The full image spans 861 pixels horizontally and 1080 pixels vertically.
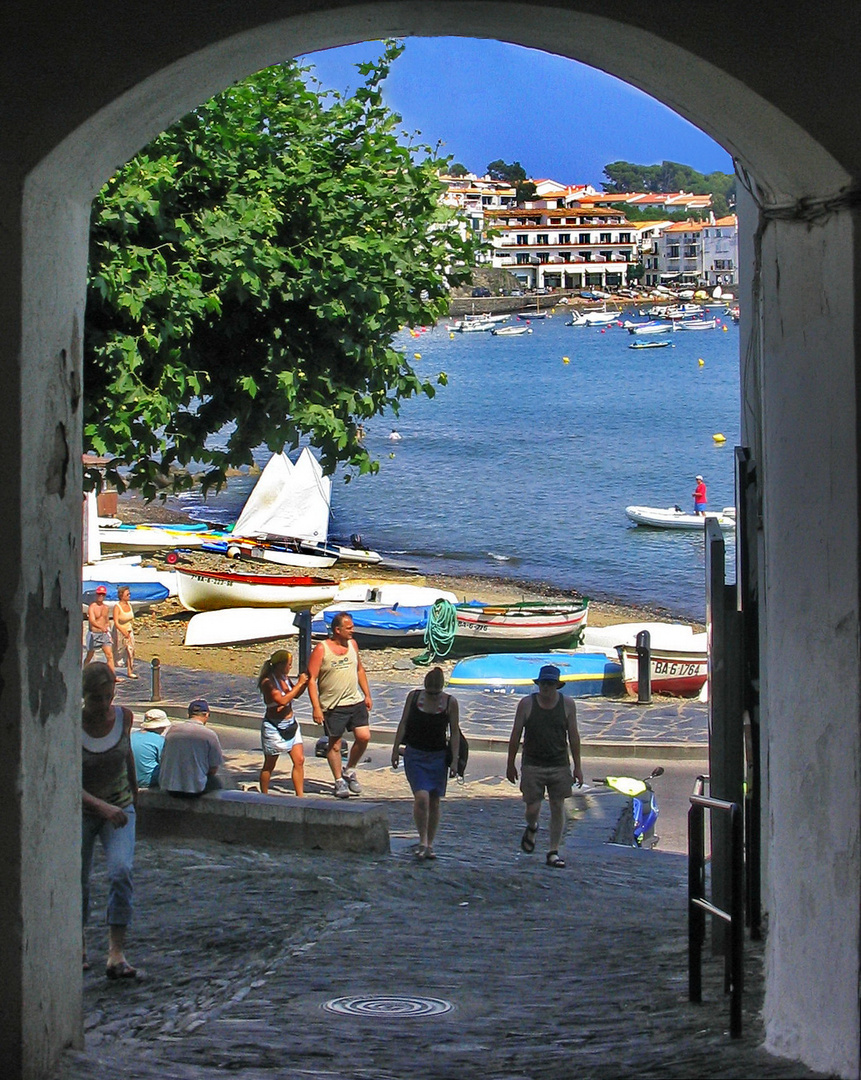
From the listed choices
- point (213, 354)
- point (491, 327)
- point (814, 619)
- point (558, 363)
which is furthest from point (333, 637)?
point (491, 327)

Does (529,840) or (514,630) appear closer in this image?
(529,840)

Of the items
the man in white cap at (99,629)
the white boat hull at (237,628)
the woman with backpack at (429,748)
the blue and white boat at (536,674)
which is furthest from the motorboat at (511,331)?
the woman with backpack at (429,748)

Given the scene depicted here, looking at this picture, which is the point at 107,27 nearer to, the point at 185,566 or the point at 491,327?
the point at 185,566

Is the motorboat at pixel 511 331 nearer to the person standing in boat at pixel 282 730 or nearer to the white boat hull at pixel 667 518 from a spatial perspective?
the white boat hull at pixel 667 518

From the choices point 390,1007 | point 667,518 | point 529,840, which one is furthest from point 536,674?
point 667,518

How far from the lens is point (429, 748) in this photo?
32.9 ft

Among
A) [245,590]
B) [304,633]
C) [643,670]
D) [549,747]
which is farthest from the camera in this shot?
[245,590]

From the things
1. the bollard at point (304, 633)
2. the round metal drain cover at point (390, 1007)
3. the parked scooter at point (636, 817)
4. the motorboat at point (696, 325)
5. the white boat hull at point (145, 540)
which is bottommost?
the parked scooter at point (636, 817)

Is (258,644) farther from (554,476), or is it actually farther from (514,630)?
(554,476)

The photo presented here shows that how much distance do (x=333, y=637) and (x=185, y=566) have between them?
15.7m

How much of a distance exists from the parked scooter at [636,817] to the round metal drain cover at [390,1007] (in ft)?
17.7

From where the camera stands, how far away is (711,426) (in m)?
77.2

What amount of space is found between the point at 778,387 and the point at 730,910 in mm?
1827

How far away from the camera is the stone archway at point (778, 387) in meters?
3.92
